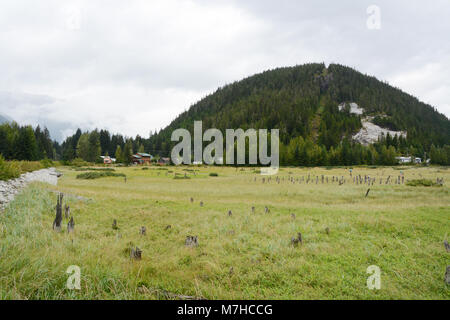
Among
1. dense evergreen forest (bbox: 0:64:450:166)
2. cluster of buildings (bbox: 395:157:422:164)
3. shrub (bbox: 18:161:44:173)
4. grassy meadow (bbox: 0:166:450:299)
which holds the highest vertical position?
dense evergreen forest (bbox: 0:64:450:166)

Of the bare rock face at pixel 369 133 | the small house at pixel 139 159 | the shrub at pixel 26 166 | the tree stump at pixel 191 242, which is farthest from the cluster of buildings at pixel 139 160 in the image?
the bare rock face at pixel 369 133

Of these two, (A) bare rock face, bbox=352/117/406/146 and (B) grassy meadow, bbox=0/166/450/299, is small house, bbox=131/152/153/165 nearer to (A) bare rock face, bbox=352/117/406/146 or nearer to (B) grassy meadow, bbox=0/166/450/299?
(B) grassy meadow, bbox=0/166/450/299

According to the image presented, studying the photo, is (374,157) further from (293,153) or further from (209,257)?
(209,257)

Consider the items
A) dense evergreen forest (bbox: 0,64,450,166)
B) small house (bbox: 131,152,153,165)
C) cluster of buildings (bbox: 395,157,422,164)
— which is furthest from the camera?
small house (bbox: 131,152,153,165)

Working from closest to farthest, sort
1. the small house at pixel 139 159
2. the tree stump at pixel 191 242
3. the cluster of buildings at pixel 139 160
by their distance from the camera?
1. the tree stump at pixel 191 242
2. the cluster of buildings at pixel 139 160
3. the small house at pixel 139 159

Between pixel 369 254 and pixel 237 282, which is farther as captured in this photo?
pixel 369 254

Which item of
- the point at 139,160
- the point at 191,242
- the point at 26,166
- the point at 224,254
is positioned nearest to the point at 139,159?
the point at 139,160

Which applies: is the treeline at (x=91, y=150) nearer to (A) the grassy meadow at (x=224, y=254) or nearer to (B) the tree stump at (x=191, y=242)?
(A) the grassy meadow at (x=224, y=254)

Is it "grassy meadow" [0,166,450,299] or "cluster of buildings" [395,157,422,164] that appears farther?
"cluster of buildings" [395,157,422,164]

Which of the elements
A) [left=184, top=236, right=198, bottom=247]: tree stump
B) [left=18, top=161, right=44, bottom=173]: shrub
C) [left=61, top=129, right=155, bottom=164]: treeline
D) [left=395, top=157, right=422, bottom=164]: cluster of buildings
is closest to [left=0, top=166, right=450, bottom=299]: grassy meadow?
[left=184, top=236, right=198, bottom=247]: tree stump

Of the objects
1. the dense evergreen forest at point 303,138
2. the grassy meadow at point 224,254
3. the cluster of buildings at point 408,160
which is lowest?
the grassy meadow at point 224,254
